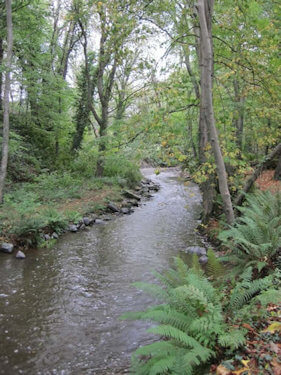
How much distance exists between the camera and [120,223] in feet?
37.6

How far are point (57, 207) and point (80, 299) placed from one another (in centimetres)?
629

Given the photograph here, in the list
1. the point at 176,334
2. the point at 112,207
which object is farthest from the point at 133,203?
the point at 176,334

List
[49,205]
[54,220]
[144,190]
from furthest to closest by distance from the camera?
[144,190], [49,205], [54,220]

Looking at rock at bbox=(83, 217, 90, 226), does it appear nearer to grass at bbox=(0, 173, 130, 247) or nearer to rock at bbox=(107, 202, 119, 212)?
grass at bbox=(0, 173, 130, 247)

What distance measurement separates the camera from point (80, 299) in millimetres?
5688

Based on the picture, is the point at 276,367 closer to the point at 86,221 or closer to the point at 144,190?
the point at 86,221

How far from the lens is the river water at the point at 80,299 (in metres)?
4.09

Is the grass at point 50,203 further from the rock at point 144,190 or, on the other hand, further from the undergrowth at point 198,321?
the undergrowth at point 198,321

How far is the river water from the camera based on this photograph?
409cm

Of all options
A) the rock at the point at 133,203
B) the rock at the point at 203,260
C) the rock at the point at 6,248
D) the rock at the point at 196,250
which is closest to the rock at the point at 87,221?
the rock at the point at 6,248

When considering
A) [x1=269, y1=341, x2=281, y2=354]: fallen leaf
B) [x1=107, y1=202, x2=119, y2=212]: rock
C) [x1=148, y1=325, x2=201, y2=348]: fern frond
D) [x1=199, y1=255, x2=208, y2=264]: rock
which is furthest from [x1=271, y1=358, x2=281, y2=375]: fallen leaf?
[x1=107, y1=202, x2=119, y2=212]: rock

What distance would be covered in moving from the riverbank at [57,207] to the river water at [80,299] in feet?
1.68

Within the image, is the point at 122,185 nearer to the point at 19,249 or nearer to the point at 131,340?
the point at 19,249

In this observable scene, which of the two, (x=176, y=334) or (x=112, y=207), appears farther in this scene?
(x=112, y=207)
